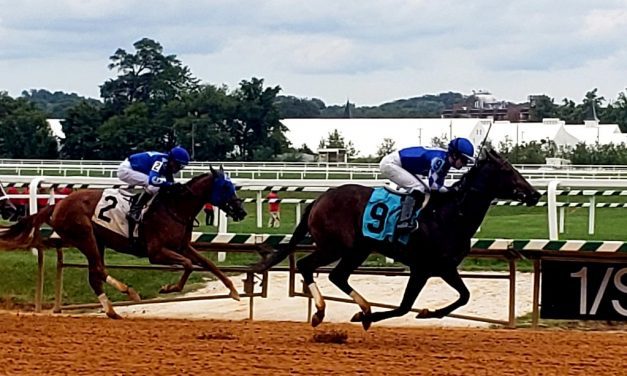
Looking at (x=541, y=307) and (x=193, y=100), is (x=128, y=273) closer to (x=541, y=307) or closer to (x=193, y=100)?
(x=541, y=307)

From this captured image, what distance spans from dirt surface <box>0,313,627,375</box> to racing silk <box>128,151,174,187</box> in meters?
1.28

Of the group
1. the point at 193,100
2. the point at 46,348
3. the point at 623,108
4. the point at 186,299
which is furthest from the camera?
the point at 623,108

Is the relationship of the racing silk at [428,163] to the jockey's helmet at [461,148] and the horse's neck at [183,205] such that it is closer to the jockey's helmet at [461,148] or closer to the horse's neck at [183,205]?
Result: the jockey's helmet at [461,148]

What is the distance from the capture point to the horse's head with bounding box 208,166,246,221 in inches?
406

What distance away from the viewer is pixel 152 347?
759 centimetres

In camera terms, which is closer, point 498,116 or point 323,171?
point 323,171

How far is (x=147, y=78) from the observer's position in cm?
5950

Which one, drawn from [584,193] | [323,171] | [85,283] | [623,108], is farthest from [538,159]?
[623,108]

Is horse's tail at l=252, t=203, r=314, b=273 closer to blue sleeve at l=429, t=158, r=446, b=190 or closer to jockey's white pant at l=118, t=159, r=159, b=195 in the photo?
blue sleeve at l=429, t=158, r=446, b=190

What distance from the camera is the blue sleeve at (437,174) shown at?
858 centimetres

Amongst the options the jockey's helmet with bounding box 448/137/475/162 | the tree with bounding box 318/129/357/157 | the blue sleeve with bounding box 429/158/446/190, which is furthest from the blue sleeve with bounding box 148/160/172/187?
the tree with bounding box 318/129/357/157

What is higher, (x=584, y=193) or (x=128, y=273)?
(x=584, y=193)

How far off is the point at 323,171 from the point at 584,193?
8735 millimetres

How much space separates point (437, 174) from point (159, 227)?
2.77 metres
